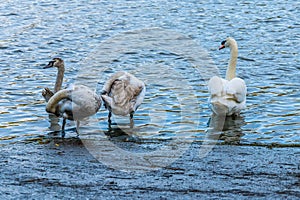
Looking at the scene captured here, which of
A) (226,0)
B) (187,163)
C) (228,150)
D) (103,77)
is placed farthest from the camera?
(226,0)

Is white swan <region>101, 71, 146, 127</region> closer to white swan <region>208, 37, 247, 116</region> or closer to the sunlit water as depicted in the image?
the sunlit water

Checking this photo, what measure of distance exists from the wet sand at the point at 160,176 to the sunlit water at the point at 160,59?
163cm

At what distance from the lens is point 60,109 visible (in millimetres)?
10664

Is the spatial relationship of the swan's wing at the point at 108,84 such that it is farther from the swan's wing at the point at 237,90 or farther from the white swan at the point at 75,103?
the swan's wing at the point at 237,90

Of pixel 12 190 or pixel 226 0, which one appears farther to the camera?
pixel 226 0

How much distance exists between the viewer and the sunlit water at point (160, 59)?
11.5 meters

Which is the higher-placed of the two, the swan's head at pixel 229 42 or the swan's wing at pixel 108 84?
the swan's head at pixel 229 42

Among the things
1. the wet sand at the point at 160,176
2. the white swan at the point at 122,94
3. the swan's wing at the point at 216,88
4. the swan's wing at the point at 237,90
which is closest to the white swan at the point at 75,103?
the white swan at the point at 122,94

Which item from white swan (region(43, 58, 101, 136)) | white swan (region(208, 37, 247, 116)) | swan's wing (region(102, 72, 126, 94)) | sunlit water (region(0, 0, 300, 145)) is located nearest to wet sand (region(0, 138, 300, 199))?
white swan (region(43, 58, 101, 136))

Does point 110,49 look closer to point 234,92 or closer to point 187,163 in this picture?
point 234,92

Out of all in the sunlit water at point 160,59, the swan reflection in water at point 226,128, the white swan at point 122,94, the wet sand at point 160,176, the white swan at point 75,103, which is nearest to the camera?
the wet sand at point 160,176

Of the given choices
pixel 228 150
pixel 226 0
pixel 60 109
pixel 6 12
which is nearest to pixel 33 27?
pixel 6 12

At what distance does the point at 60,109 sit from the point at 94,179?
340 centimetres

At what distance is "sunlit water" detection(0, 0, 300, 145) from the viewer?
37.6ft
